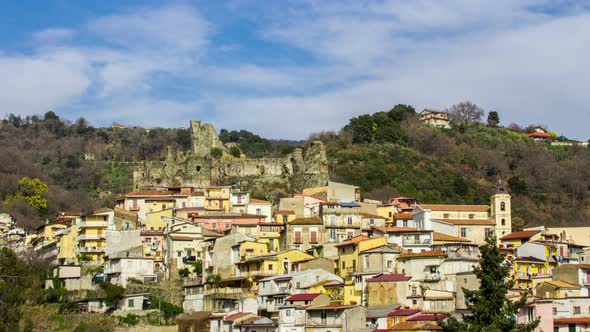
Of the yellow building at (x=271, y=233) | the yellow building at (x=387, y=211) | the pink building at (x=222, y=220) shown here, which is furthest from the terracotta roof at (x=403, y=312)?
the yellow building at (x=387, y=211)

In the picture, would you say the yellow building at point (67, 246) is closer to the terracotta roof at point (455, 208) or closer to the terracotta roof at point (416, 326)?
the terracotta roof at point (455, 208)

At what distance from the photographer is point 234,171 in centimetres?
9319

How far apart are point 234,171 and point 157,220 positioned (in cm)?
1740

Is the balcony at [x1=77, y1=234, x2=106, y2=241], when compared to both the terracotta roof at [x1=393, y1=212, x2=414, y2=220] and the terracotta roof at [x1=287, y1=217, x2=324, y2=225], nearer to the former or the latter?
the terracotta roof at [x1=287, y1=217, x2=324, y2=225]

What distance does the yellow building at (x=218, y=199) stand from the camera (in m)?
80.9

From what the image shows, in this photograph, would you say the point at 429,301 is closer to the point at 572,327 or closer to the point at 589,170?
the point at 572,327

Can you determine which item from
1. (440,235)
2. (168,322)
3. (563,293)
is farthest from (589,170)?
(168,322)

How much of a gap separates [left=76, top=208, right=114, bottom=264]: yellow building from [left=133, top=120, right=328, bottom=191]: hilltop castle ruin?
16271 millimetres

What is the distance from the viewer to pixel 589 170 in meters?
111

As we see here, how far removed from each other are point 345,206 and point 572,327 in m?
21.7

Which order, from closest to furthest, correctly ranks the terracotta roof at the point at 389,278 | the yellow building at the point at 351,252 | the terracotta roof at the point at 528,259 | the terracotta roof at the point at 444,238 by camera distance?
the terracotta roof at the point at 389,278
the yellow building at the point at 351,252
the terracotta roof at the point at 528,259
the terracotta roof at the point at 444,238

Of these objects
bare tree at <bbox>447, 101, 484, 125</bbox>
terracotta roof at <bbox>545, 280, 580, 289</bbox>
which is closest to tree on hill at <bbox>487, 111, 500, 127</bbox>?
bare tree at <bbox>447, 101, 484, 125</bbox>

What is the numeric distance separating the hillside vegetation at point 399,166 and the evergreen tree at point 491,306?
1443 inches

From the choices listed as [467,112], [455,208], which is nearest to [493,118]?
[467,112]
